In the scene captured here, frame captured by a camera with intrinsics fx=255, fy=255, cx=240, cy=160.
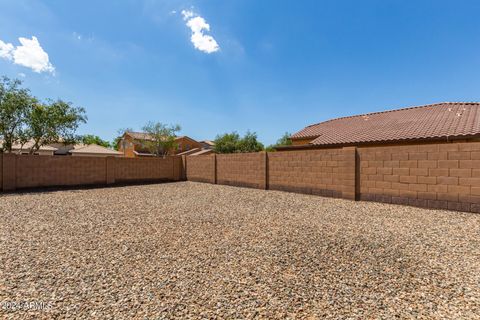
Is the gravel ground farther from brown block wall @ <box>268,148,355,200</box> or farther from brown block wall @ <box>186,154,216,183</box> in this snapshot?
brown block wall @ <box>186,154,216,183</box>

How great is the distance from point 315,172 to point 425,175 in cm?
360

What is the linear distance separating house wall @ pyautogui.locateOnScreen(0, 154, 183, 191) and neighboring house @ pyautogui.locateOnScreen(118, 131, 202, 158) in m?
20.6

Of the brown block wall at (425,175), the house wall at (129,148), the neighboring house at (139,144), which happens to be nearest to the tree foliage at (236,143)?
the neighboring house at (139,144)

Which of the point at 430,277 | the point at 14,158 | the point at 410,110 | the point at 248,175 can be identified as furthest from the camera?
the point at 410,110

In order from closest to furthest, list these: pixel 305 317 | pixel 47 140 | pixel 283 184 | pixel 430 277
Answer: pixel 305 317
pixel 430 277
pixel 283 184
pixel 47 140

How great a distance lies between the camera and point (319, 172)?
985cm

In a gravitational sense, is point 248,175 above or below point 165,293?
above

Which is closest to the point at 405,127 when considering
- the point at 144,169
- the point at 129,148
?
the point at 144,169

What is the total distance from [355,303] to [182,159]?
639 inches

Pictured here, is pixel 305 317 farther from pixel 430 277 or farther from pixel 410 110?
pixel 410 110

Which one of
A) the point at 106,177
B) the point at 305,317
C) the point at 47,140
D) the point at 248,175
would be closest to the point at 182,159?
the point at 106,177

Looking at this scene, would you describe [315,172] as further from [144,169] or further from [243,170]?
[144,169]

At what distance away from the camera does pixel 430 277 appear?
10.5 feet

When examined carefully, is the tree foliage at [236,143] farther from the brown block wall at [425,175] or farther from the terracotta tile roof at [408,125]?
the brown block wall at [425,175]
